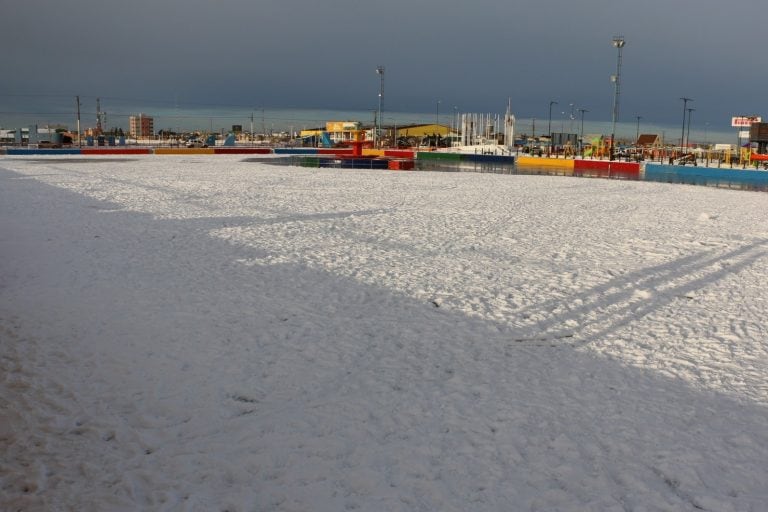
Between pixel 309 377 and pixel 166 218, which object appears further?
pixel 166 218

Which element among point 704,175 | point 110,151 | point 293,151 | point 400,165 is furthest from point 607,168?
point 110,151

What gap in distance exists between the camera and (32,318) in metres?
7.21

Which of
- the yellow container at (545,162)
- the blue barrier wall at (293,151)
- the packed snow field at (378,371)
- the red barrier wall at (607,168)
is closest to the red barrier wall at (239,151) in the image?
the blue barrier wall at (293,151)

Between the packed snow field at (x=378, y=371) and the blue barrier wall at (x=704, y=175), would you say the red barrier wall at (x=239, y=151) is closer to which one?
the blue barrier wall at (x=704, y=175)

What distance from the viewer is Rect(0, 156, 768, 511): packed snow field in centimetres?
418

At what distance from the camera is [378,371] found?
19.8 feet

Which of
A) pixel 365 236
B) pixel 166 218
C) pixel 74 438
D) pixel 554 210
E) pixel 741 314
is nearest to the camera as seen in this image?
pixel 74 438

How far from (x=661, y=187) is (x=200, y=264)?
2376 cm

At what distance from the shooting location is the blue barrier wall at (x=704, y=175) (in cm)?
3534

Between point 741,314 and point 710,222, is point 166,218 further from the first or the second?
point 710,222

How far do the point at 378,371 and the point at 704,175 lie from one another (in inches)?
1538

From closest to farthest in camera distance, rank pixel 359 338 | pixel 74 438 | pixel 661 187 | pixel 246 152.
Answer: pixel 74 438
pixel 359 338
pixel 661 187
pixel 246 152

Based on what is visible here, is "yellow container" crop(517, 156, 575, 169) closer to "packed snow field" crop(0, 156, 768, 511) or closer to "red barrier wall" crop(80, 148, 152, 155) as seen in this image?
"red barrier wall" crop(80, 148, 152, 155)

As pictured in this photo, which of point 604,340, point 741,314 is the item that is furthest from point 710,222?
point 604,340
